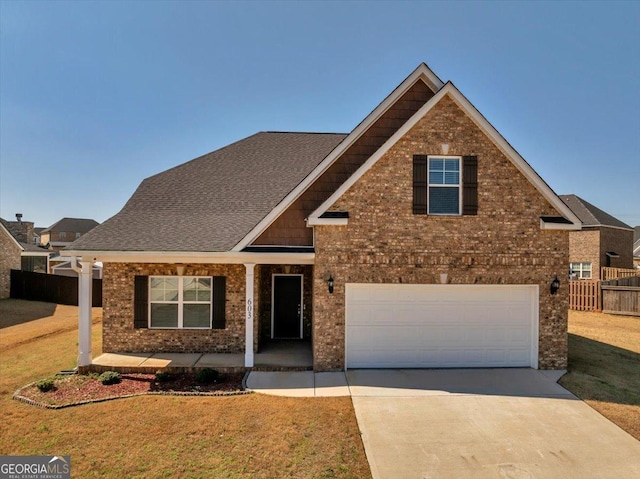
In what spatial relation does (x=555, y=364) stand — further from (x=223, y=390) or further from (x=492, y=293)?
(x=223, y=390)

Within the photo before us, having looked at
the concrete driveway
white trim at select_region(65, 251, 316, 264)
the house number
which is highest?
white trim at select_region(65, 251, 316, 264)

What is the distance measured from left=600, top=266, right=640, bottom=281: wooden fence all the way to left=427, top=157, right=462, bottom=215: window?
21152 mm

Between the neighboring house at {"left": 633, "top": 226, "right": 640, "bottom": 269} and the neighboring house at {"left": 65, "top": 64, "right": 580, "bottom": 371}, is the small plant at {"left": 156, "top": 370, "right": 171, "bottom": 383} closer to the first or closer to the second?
the neighboring house at {"left": 65, "top": 64, "right": 580, "bottom": 371}

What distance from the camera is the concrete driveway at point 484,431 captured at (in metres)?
5.24

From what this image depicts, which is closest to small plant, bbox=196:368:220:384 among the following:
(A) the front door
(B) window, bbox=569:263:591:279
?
(A) the front door

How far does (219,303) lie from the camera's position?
10414mm

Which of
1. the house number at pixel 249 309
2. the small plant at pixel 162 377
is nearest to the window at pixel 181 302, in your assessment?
the house number at pixel 249 309

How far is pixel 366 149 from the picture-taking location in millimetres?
9914

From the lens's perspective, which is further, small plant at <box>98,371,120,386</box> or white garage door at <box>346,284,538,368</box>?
white garage door at <box>346,284,538,368</box>

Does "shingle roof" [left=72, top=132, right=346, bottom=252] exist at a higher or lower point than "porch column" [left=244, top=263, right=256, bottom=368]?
higher

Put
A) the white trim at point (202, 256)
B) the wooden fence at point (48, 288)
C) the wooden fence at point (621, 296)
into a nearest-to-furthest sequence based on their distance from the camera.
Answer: the white trim at point (202, 256)
the wooden fence at point (621, 296)
the wooden fence at point (48, 288)

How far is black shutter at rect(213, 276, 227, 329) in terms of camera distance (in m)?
10.4

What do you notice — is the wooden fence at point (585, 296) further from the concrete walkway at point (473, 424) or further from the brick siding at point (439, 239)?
the concrete walkway at point (473, 424)

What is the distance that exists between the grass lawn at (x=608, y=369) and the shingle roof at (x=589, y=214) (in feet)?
42.2
